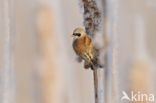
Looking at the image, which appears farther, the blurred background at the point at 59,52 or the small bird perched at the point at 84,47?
the blurred background at the point at 59,52

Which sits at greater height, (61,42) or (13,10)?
(13,10)

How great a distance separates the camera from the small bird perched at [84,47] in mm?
650

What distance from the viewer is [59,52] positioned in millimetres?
1222

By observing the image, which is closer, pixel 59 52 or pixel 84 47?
pixel 84 47

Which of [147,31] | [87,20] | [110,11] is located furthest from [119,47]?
[87,20]

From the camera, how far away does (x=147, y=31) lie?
1296 millimetres

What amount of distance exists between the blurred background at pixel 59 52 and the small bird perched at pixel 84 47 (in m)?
0.40

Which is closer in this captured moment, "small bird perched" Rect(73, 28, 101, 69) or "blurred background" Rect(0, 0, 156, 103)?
"small bird perched" Rect(73, 28, 101, 69)

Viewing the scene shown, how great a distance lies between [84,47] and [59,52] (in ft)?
1.87

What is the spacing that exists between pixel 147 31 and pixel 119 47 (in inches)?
6.5

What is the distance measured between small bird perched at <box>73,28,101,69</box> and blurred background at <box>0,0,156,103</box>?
397mm

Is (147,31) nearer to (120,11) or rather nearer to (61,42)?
(120,11)

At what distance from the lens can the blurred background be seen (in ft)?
3.53

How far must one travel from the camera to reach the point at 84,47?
661 millimetres
